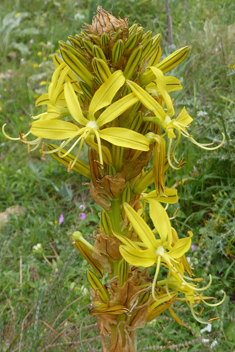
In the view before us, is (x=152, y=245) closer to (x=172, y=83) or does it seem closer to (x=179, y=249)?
(x=179, y=249)

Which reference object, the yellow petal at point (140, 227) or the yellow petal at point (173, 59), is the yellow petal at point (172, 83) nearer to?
the yellow petal at point (173, 59)

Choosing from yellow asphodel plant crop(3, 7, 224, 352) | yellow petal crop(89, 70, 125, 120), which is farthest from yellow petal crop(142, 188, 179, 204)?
yellow petal crop(89, 70, 125, 120)

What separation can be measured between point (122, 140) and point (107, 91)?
0.49 feet

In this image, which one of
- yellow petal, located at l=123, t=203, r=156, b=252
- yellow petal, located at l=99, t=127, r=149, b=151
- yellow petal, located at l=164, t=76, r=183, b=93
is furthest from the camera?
yellow petal, located at l=164, t=76, r=183, b=93

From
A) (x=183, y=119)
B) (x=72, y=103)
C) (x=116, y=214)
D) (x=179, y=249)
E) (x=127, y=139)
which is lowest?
(x=179, y=249)

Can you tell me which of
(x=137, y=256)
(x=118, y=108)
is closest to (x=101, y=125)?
(x=118, y=108)

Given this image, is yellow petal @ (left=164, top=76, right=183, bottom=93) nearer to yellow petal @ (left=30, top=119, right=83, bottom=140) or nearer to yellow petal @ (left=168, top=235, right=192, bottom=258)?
yellow petal @ (left=30, top=119, right=83, bottom=140)

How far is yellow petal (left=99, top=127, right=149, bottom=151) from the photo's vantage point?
101 cm

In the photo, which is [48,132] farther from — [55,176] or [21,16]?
[21,16]

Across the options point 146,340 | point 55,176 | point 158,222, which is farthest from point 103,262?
point 55,176

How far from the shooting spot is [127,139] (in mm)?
1014

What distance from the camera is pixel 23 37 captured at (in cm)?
592

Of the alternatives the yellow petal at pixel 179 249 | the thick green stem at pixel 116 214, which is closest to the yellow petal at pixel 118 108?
the thick green stem at pixel 116 214

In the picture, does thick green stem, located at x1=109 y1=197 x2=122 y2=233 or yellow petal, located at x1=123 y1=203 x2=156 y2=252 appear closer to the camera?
yellow petal, located at x1=123 y1=203 x2=156 y2=252
